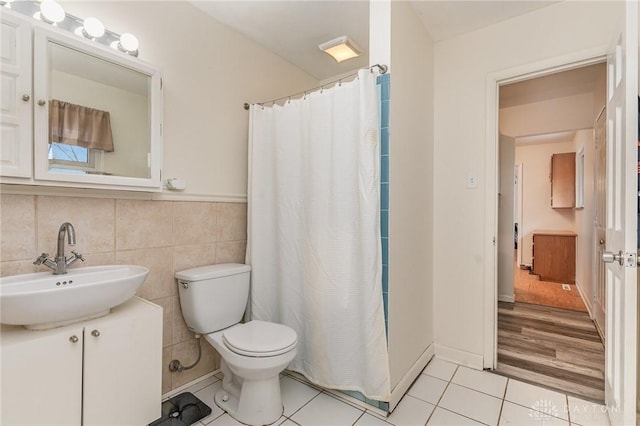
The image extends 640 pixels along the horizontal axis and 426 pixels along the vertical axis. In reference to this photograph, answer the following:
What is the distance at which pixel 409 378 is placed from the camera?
1.96 metres

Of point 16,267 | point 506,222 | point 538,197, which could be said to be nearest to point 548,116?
point 506,222

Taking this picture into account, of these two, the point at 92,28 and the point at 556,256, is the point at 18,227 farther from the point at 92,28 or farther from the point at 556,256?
the point at 556,256

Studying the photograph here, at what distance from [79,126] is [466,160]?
2.32 metres

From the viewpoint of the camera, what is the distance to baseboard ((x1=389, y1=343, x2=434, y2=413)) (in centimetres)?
176

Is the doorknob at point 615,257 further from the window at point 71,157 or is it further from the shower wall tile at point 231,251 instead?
the window at point 71,157

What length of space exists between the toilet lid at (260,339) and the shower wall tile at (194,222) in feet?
2.02

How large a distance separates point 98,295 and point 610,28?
298 centimetres

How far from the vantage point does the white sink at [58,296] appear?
107 centimetres

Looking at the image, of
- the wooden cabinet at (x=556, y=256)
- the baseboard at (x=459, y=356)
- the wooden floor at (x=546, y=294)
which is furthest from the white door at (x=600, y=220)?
the wooden cabinet at (x=556, y=256)

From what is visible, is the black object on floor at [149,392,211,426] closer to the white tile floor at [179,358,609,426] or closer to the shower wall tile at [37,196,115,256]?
the white tile floor at [179,358,609,426]

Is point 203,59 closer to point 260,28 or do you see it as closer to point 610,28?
point 260,28

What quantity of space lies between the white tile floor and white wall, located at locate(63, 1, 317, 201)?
1.33 meters

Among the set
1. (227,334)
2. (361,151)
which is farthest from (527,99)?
(227,334)

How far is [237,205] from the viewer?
2254 mm
